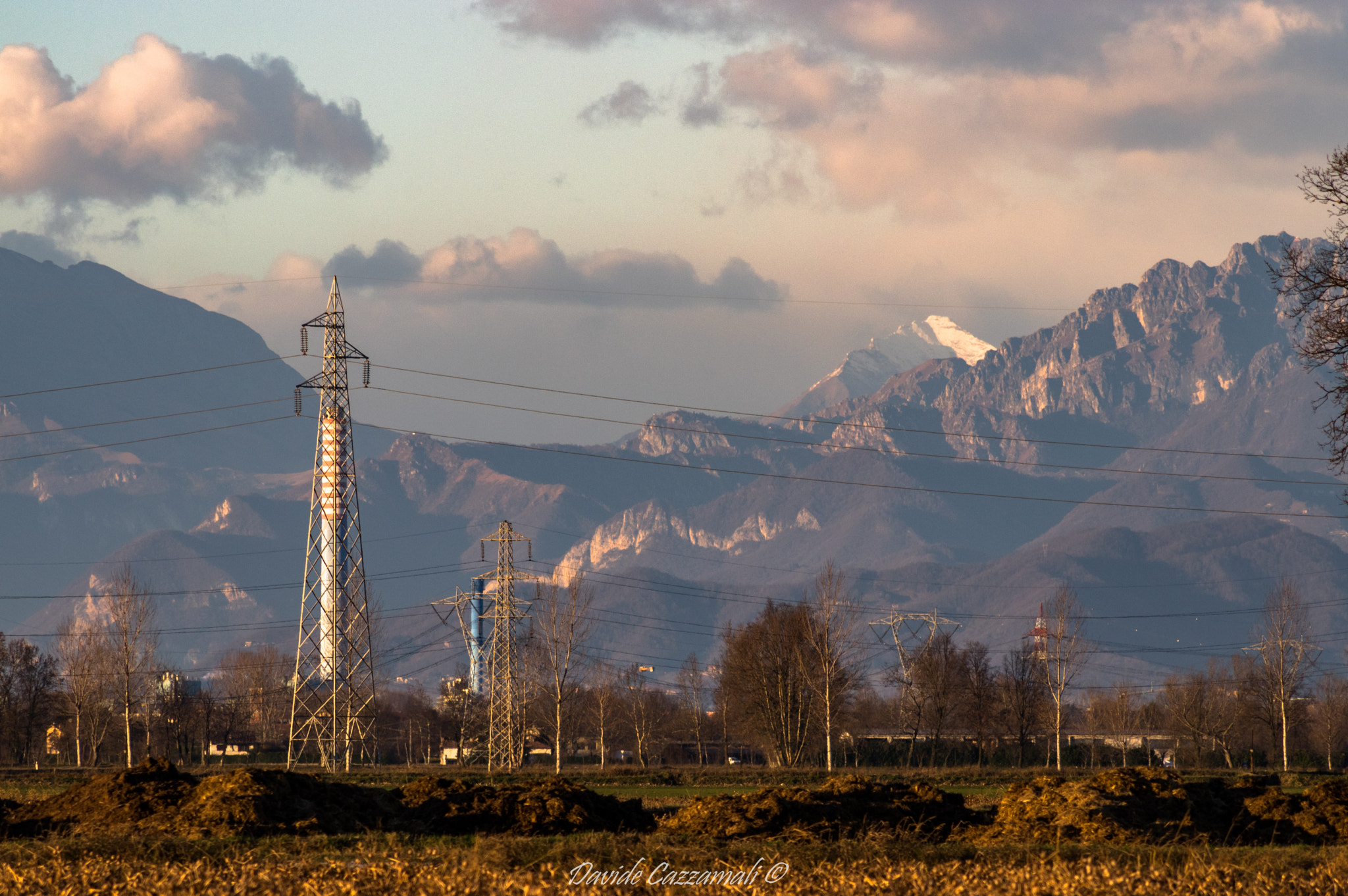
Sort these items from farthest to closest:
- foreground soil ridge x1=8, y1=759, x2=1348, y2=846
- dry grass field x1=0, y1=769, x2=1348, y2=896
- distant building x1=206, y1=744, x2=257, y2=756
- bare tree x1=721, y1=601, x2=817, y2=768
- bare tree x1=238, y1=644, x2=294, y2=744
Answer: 1. bare tree x1=238, y1=644, x2=294, y2=744
2. distant building x1=206, y1=744, x2=257, y2=756
3. bare tree x1=721, y1=601, x2=817, y2=768
4. foreground soil ridge x1=8, y1=759, x2=1348, y2=846
5. dry grass field x1=0, y1=769, x2=1348, y2=896

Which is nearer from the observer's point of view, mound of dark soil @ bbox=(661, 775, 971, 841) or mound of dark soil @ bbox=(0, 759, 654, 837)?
mound of dark soil @ bbox=(0, 759, 654, 837)

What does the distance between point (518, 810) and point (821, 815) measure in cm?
667

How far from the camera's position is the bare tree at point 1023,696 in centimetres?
12500

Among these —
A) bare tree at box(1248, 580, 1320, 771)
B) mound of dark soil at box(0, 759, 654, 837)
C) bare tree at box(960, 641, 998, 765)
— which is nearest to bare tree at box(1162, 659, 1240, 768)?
bare tree at box(1248, 580, 1320, 771)

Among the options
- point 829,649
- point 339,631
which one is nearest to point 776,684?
point 829,649

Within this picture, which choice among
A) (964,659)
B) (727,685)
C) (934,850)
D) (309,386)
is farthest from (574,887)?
(964,659)

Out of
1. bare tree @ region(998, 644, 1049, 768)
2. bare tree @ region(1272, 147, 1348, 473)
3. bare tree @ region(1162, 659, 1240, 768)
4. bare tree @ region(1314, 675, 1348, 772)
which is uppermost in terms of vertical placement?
bare tree @ region(1272, 147, 1348, 473)

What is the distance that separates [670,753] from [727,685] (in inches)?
2076

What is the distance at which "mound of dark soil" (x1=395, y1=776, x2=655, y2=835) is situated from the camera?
28.9 meters

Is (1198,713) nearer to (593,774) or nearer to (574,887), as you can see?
(593,774)

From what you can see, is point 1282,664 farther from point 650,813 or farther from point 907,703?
point 650,813

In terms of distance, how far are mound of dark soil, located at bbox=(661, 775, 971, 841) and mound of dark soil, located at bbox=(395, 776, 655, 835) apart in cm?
139

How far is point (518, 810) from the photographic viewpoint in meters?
29.7

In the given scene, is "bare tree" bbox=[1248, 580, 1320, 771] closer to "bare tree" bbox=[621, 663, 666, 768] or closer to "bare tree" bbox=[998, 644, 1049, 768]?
"bare tree" bbox=[998, 644, 1049, 768]
